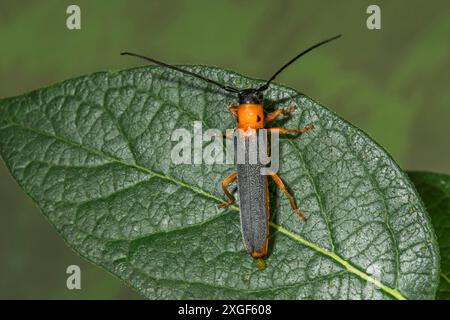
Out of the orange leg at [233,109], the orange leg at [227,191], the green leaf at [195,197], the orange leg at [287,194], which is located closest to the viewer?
the green leaf at [195,197]

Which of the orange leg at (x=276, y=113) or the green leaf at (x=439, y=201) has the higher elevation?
the orange leg at (x=276, y=113)

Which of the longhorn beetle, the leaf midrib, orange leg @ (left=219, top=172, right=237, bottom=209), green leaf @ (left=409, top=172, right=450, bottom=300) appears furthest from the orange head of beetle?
green leaf @ (left=409, top=172, right=450, bottom=300)

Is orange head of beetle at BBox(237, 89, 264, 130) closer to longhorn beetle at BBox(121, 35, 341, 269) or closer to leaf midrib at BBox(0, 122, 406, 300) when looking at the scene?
longhorn beetle at BBox(121, 35, 341, 269)

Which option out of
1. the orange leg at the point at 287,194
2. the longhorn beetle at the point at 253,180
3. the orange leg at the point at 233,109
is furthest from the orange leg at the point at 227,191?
the orange leg at the point at 233,109

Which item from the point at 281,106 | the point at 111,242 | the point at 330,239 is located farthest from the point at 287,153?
the point at 111,242

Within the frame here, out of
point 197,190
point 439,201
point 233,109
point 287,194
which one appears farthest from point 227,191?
point 439,201

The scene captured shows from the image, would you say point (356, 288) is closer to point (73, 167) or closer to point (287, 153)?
point (287, 153)

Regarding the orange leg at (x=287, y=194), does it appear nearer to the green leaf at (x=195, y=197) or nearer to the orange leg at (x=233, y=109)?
the green leaf at (x=195, y=197)
